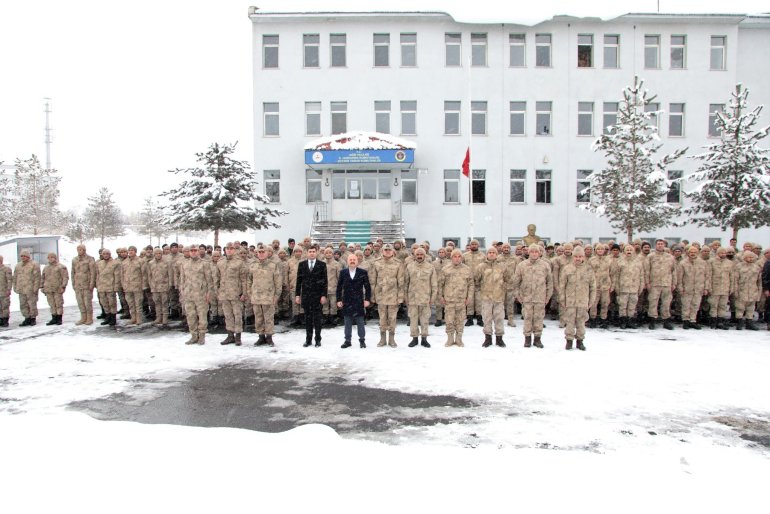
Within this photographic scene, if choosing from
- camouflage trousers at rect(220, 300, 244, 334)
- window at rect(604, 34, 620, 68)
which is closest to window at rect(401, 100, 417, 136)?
window at rect(604, 34, 620, 68)

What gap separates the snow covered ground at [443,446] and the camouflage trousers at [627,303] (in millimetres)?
3014

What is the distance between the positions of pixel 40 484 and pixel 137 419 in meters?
2.02

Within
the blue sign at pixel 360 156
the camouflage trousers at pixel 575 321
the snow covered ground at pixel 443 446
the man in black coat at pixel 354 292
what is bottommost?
the snow covered ground at pixel 443 446

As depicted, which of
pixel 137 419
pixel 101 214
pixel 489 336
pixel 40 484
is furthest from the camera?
pixel 101 214

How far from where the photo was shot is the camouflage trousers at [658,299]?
1193cm

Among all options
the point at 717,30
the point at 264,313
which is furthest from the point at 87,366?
the point at 717,30

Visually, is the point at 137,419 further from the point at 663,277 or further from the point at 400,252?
the point at 663,277

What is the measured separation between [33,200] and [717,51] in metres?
53.0

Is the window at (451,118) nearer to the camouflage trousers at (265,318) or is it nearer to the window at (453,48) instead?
the window at (453,48)

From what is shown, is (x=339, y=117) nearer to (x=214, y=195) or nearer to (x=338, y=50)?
(x=338, y=50)

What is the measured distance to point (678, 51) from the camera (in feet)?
92.6

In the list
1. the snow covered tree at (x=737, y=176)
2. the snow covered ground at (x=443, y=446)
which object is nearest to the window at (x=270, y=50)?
the snow covered tree at (x=737, y=176)

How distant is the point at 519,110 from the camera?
27.8 metres

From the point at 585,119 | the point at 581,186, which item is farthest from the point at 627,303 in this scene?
the point at 585,119
